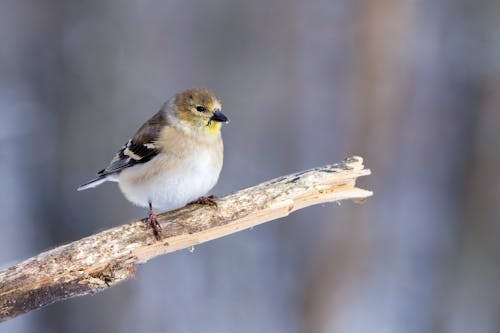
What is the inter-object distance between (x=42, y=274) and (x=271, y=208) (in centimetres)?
158

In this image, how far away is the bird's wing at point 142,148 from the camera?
4771 millimetres

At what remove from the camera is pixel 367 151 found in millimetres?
8828

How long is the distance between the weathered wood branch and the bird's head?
0.71 metres

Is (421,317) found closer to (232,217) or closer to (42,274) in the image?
(232,217)

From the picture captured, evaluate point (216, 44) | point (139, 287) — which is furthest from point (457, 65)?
point (139, 287)

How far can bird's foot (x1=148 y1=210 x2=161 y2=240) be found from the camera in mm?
4113

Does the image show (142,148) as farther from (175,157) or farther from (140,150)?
(175,157)

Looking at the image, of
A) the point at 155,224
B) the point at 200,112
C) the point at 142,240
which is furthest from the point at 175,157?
the point at 142,240

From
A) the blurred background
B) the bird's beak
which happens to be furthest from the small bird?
the blurred background

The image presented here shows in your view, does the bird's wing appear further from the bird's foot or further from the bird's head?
the bird's foot

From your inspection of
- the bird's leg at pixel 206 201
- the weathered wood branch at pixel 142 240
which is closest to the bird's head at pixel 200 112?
the bird's leg at pixel 206 201

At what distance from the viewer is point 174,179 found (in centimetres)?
455

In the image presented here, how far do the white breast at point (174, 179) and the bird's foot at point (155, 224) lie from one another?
1.13ft

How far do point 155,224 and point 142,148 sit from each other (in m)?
0.91
